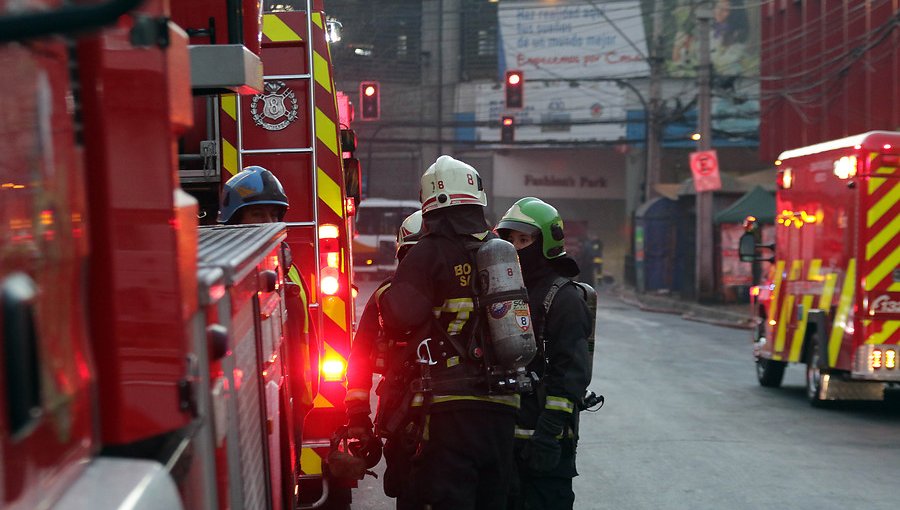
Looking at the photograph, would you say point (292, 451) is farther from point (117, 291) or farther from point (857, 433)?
point (857, 433)

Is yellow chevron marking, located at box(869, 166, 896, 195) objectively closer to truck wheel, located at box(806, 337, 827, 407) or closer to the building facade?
truck wheel, located at box(806, 337, 827, 407)

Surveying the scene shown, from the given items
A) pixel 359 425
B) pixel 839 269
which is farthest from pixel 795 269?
pixel 359 425

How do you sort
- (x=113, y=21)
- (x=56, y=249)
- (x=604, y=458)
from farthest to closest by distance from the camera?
(x=604, y=458) < (x=56, y=249) < (x=113, y=21)

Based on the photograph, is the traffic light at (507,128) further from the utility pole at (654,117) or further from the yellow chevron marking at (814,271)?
the yellow chevron marking at (814,271)

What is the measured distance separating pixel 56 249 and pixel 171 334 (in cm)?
35

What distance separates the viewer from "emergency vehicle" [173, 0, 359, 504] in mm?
6883

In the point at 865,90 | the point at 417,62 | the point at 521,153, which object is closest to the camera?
the point at 865,90

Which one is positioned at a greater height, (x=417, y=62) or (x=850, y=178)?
(x=417, y=62)

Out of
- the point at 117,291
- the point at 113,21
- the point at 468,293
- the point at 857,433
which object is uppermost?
the point at 113,21

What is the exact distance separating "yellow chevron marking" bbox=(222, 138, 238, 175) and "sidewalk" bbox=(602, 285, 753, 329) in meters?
20.1

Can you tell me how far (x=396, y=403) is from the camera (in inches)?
187

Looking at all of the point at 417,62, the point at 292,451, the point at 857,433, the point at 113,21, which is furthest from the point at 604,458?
the point at 417,62

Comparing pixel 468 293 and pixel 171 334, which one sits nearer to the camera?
pixel 171 334

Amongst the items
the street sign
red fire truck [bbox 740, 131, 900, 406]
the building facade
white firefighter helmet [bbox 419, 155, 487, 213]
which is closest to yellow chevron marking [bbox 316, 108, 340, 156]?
white firefighter helmet [bbox 419, 155, 487, 213]
